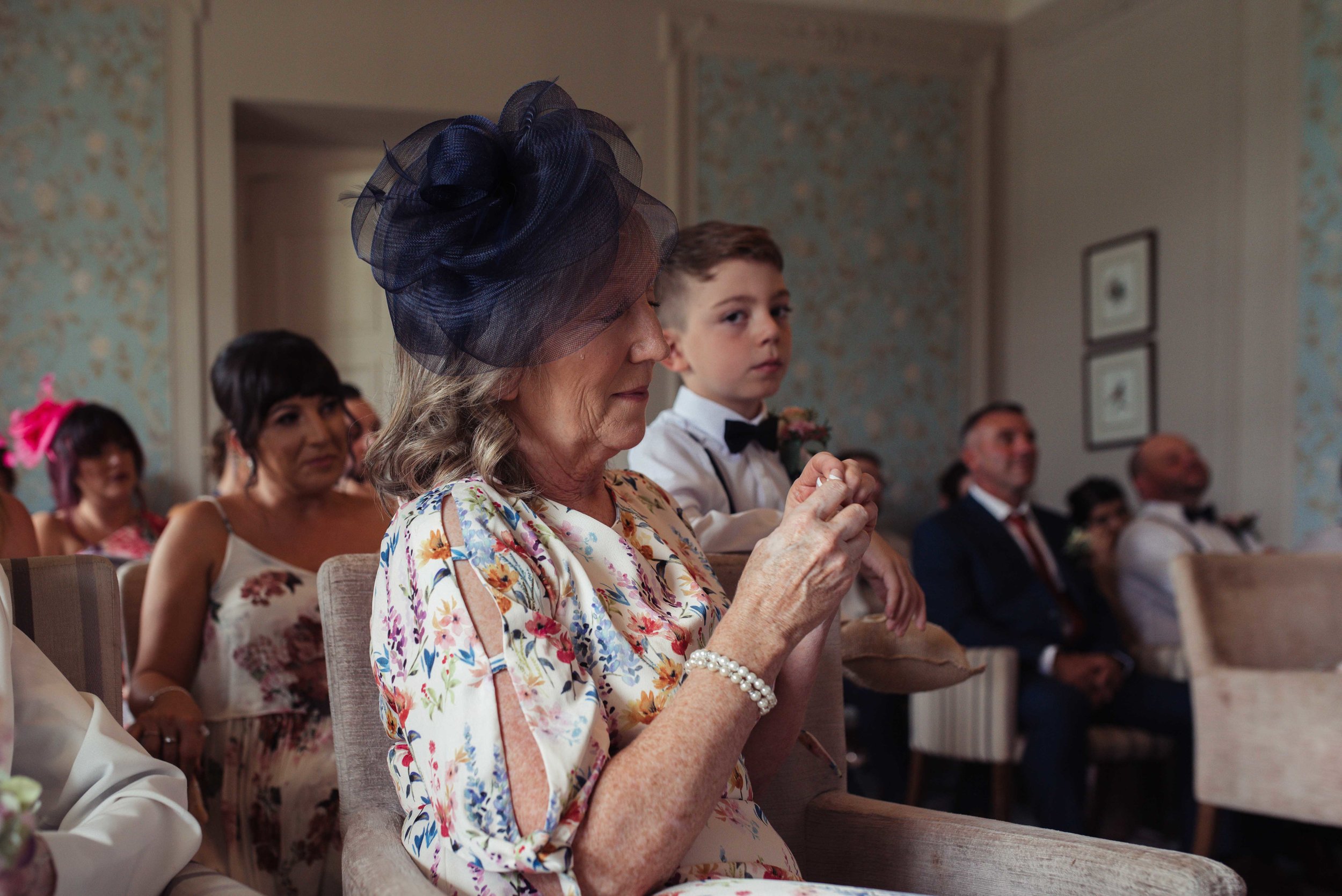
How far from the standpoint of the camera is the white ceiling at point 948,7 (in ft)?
19.6

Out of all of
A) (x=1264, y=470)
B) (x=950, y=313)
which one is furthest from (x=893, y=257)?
(x=1264, y=470)

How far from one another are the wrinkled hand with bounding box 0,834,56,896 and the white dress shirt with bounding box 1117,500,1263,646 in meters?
3.65

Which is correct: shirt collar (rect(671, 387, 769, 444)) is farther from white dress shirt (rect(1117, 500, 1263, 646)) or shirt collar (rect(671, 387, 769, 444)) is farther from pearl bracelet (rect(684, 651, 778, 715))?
white dress shirt (rect(1117, 500, 1263, 646))

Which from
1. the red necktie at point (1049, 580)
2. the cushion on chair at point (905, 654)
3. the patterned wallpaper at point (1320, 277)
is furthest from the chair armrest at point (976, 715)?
the patterned wallpaper at point (1320, 277)

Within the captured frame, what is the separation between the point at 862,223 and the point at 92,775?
5368mm

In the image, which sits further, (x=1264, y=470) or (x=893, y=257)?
(x=893, y=257)

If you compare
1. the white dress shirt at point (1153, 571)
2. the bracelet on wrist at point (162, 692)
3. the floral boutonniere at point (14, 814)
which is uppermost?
the floral boutonniere at point (14, 814)

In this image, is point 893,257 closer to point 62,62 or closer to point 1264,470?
point 1264,470

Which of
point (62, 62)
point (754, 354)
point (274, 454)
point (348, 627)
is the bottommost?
point (348, 627)

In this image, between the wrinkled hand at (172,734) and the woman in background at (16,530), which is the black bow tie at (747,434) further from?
the woman in background at (16,530)

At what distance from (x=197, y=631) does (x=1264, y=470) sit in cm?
432

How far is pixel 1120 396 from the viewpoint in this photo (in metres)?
5.54

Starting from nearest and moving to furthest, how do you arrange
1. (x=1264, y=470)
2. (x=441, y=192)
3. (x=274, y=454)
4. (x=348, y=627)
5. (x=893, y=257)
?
1. (x=441, y=192)
2. (x=348, y=627)
3. (x=274, y=454)
4. (x=1264, y=470)
5. (x=893, y=257)

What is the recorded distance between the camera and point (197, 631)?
2.08 meters
